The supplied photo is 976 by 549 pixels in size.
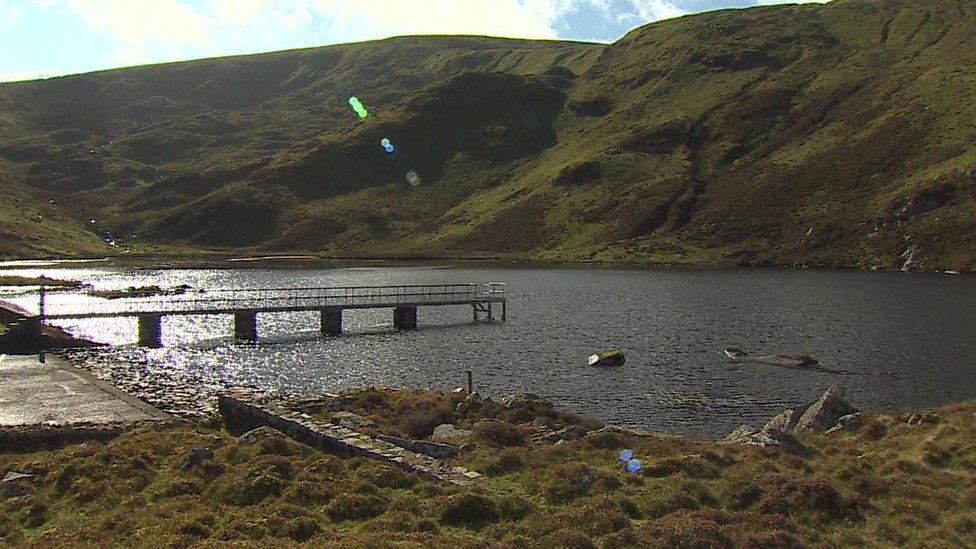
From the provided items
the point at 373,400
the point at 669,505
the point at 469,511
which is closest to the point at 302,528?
the point at 469,511

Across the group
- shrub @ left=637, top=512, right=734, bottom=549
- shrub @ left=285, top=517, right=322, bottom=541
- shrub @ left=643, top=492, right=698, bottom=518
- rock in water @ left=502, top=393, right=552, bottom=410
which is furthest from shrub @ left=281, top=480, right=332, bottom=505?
rock in water @ left=502, top=393, right=552, bottom=410

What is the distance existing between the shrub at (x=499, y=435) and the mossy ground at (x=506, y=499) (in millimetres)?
2686

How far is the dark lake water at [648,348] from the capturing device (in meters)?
52.7

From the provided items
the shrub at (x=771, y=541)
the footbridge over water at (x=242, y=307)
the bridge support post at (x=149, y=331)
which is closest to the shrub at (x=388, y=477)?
the shrub at (x=771, y=541)

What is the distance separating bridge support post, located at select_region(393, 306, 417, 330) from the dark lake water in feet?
4.88

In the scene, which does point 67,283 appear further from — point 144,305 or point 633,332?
point 633,332

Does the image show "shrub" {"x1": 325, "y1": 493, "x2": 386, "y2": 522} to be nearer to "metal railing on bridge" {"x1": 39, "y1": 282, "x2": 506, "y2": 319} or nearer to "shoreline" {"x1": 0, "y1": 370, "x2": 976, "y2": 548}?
"shoreline" {"x1": 0, "y1": 370, "x2": 976, "y2": 548}

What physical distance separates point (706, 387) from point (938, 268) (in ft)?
443

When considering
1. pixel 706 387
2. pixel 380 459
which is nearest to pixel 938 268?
pixel 706 387

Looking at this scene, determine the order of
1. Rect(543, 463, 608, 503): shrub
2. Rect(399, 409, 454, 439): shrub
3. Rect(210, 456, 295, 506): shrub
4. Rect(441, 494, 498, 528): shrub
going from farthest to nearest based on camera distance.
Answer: Rect(399, 409, 454, 439): shrub, Rect(543, 463, 608, 503): shrub, Rect(210, 456, 295, 506): shrub, Rect(441, 494, 498, 528): shrub

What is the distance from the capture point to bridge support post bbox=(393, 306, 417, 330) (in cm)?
9419

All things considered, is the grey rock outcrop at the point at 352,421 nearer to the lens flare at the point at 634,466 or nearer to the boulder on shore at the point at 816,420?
the lens flare at the point at 634,466

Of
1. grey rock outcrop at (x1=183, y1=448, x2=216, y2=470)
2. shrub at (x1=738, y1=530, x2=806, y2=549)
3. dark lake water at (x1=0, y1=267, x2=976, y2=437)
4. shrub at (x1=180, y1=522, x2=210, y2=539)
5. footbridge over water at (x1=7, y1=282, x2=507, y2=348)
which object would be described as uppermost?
footbridge over water at (x1=7, y1=282, x2=507, y2=348)

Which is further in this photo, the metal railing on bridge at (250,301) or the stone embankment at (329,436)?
the metal railing on bridge at (250,301)
